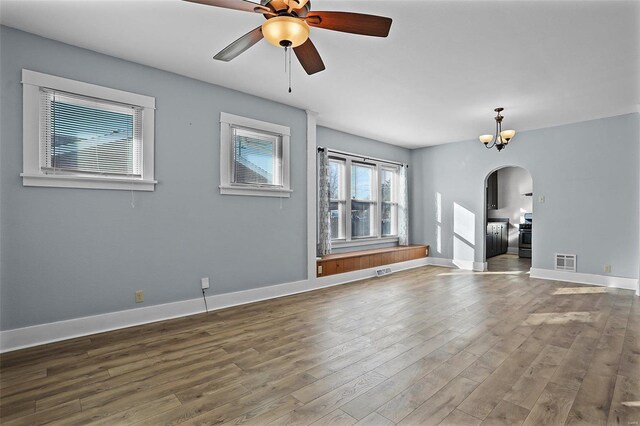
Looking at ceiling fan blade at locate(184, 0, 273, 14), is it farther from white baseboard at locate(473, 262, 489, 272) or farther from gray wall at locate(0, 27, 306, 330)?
white baseboard at locate(473, 262, 489, 272)

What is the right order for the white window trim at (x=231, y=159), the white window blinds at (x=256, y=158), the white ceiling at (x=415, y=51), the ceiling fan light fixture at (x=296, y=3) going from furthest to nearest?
the white window blinds at (x=256, y=158)
the white window trim at (x=231, y=159)
the white ceiling at (x=415, y=51)
the ceiling fan light fixture at (x=296, y=3)

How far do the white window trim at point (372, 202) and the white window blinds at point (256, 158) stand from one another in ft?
5.10

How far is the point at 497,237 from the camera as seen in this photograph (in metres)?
9.03

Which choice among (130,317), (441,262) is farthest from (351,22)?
(441,262)

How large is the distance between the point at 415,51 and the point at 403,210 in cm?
454

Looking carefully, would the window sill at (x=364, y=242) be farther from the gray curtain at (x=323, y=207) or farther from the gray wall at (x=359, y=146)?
the gray curtain at (x=323, y=207)

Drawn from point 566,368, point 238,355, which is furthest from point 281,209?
point 566,368

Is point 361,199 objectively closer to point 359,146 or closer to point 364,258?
point 359,146

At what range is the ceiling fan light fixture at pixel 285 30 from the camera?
1.92 meters

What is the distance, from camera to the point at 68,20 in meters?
2.69

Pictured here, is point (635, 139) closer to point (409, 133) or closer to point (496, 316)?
point (409, 133)

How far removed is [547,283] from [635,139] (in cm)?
262

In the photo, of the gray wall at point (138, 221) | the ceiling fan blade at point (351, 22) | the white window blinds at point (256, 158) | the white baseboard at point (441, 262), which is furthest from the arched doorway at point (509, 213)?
the ceiling fan blade at point (351, 22)

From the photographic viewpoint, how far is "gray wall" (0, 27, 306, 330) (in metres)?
2.77
